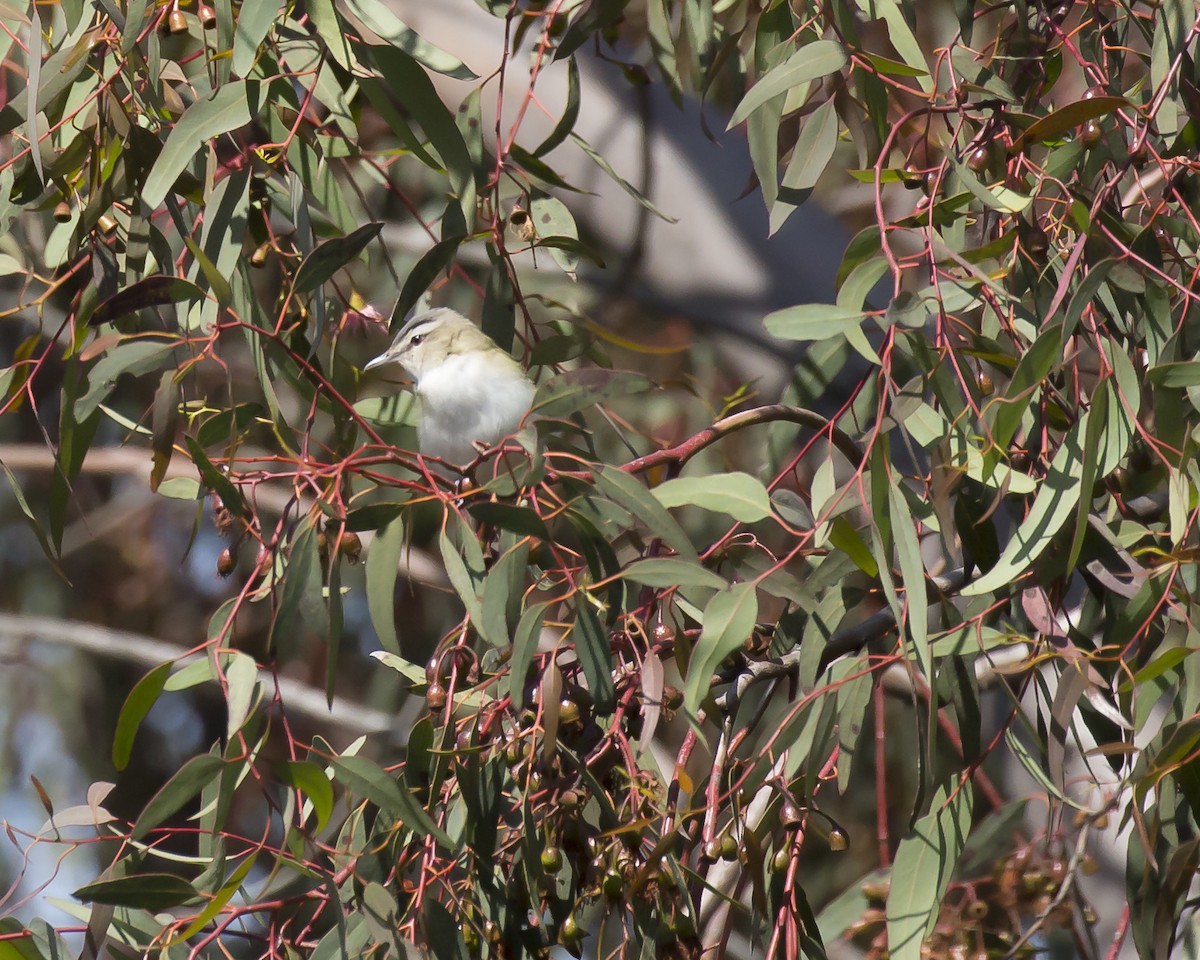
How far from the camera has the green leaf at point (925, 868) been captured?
1554 millimetres

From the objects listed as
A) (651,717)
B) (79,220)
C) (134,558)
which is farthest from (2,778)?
(651,717)

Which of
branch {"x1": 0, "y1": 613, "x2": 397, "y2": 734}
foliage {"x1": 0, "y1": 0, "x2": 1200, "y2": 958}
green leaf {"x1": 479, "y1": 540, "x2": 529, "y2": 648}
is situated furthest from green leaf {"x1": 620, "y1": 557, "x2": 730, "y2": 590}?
branch {"x1": 0, "y1": 613, "x2": 397, "y2": 734}

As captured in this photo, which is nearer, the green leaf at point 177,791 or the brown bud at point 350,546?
the green leaf at point 177,791

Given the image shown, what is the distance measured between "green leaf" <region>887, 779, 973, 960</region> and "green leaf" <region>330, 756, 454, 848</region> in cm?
49

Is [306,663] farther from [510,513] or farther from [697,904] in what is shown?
[510,513]

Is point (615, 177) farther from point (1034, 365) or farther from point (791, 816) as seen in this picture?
point (791, 816)

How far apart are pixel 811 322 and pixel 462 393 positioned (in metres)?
1.35

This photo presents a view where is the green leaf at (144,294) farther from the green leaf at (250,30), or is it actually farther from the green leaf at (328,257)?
the green leaf at (250,30)

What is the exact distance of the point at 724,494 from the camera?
156 centimetres

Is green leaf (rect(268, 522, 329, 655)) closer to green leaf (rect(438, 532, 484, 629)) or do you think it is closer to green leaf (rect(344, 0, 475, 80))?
green leaf (rect(438, 532, 484, 629))

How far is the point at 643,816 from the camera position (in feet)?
5.22

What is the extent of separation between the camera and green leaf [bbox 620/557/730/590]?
4.84ft

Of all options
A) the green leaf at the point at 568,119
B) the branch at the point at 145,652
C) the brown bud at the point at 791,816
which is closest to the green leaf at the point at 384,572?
the brown bud at the point at 791,816

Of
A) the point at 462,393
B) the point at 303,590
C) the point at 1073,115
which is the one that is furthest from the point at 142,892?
the point at 462,393
